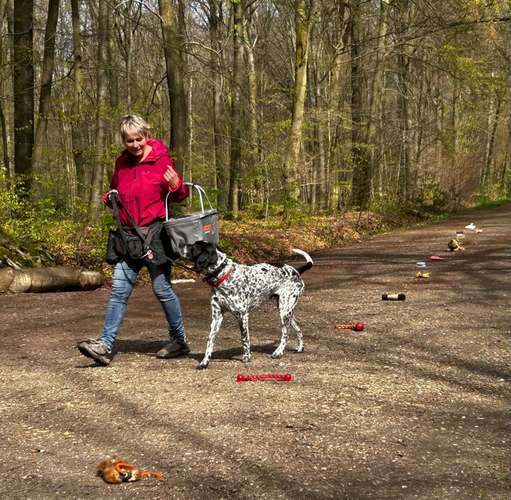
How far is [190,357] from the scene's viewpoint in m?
6.02

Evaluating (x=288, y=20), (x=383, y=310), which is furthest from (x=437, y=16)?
(x=383, y=310)

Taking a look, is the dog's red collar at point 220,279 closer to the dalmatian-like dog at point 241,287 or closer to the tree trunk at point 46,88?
the dalmatian-like dog at point 241,287

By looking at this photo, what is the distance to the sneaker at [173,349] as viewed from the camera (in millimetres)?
5938

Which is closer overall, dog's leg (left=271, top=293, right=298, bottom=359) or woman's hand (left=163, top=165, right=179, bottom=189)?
woman's hand (left=163, top=165, right=179, bottom=189)

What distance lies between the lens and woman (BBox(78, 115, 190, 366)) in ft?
17.9

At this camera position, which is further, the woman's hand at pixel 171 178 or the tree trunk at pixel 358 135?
the tree trunk at pixel 358 135

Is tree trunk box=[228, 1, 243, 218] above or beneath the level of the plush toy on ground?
above

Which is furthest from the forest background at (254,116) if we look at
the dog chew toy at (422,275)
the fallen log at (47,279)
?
the dog chew toy at (422,275)

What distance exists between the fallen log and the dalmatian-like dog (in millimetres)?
5856

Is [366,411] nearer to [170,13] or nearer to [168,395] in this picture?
[168,395]

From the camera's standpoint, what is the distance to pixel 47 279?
10.6 meters

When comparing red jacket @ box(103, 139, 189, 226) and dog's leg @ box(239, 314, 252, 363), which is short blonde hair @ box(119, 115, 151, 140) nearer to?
red jacket @ box(103, 139, 189, 226)

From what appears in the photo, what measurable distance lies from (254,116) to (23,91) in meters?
8.34

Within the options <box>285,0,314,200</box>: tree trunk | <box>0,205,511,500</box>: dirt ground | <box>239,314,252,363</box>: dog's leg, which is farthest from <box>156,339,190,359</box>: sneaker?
<box>285,0,314,200</box>: tree trunk
